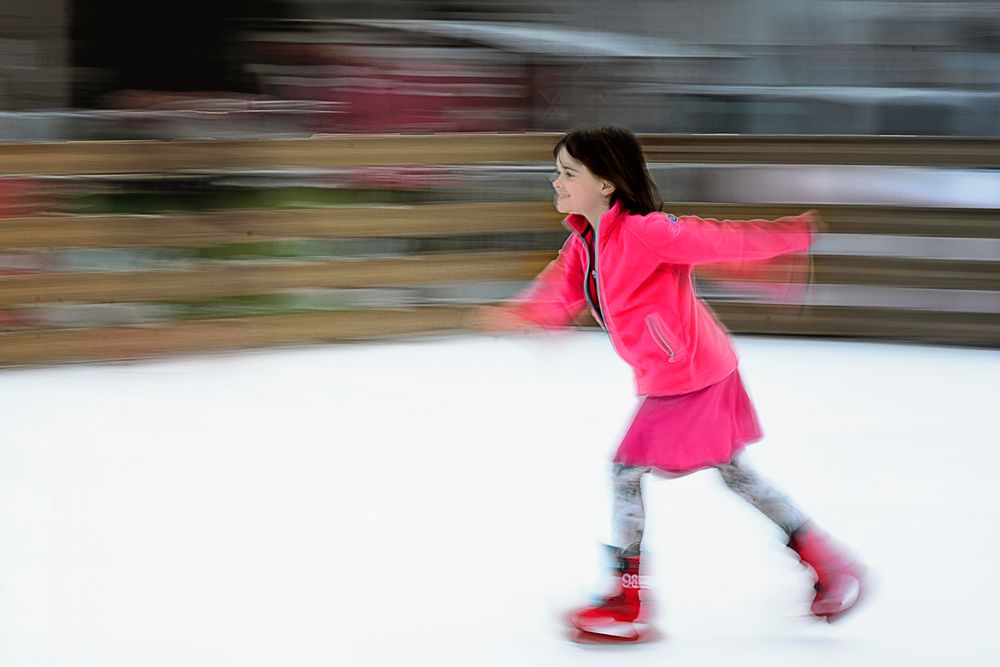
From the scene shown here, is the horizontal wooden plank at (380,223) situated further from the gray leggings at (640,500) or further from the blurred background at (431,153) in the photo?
the gray leggings at (640,500)

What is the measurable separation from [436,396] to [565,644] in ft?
5.34

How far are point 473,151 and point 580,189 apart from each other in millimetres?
2478

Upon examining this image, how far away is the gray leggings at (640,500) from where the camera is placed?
5.64ft

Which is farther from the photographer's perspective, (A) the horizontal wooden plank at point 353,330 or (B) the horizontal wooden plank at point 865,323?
(B) the horizontal wooden plank at point 865,323

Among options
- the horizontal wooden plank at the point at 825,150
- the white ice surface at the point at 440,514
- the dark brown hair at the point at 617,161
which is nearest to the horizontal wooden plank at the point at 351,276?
the white ice surface at the point at 440,514

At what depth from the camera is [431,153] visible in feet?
13.3

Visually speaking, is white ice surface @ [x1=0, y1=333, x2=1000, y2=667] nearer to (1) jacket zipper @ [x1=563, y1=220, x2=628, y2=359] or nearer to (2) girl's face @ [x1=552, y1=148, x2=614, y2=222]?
(1) jacket zipper @ [x1=563, y1=220, x2=628, y2=359]

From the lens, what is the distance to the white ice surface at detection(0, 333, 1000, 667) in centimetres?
173

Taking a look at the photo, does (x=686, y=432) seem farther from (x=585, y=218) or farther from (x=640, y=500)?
(x=585, y=218)

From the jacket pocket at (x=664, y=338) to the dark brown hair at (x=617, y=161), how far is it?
0.15m

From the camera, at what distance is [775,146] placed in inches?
164

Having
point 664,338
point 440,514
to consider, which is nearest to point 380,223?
point 440,514

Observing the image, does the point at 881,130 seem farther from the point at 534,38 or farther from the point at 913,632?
the point at 913,632

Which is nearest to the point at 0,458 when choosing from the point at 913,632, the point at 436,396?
the point at 436,396
